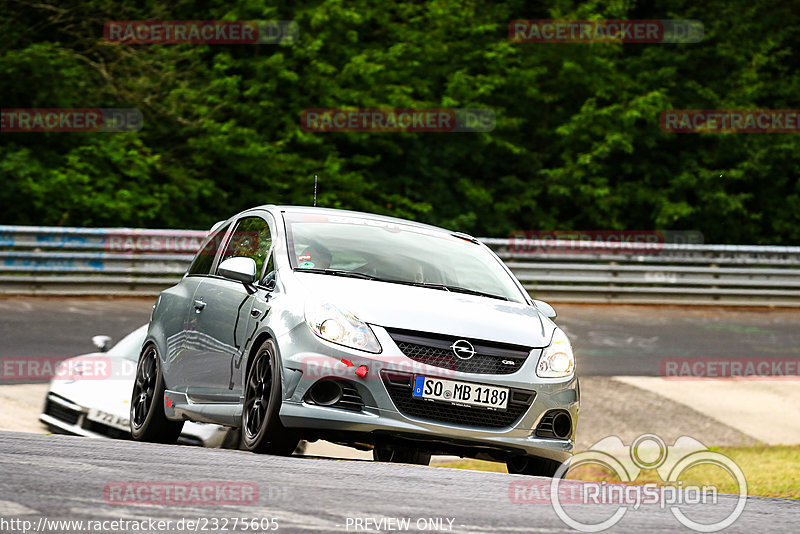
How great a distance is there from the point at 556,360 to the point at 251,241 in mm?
2268

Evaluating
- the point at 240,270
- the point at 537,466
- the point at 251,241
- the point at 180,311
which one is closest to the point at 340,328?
the point at 240,270

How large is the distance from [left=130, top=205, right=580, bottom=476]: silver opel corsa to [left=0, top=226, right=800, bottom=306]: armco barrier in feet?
41.1

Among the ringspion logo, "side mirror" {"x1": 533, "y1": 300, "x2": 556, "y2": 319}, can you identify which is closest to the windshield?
"side mirror" {"x1": 533, "y1": 300, "x2": 556, "y2": 319}

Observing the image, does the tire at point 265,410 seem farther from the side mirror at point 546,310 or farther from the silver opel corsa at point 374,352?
the side mirror at point 546,310

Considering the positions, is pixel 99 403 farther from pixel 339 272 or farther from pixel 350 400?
pixel 350 400

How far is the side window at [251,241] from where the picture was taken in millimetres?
8094

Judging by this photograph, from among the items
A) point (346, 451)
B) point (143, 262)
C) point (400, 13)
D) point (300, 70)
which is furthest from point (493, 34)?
point (346, 451)

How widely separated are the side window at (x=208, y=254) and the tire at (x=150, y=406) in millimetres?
629

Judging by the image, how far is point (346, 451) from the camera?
39.9 ft

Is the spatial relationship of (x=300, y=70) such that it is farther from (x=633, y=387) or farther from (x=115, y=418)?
(x=115, y=418)

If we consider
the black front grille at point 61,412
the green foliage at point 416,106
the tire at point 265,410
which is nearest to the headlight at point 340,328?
the tire at point 265,410

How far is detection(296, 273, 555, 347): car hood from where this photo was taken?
7.00m

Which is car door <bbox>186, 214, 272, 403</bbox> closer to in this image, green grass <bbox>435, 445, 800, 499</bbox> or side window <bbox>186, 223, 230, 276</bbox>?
side window <bbox>186, 223, 230, 276</bbox>

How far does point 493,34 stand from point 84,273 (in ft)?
47.4
